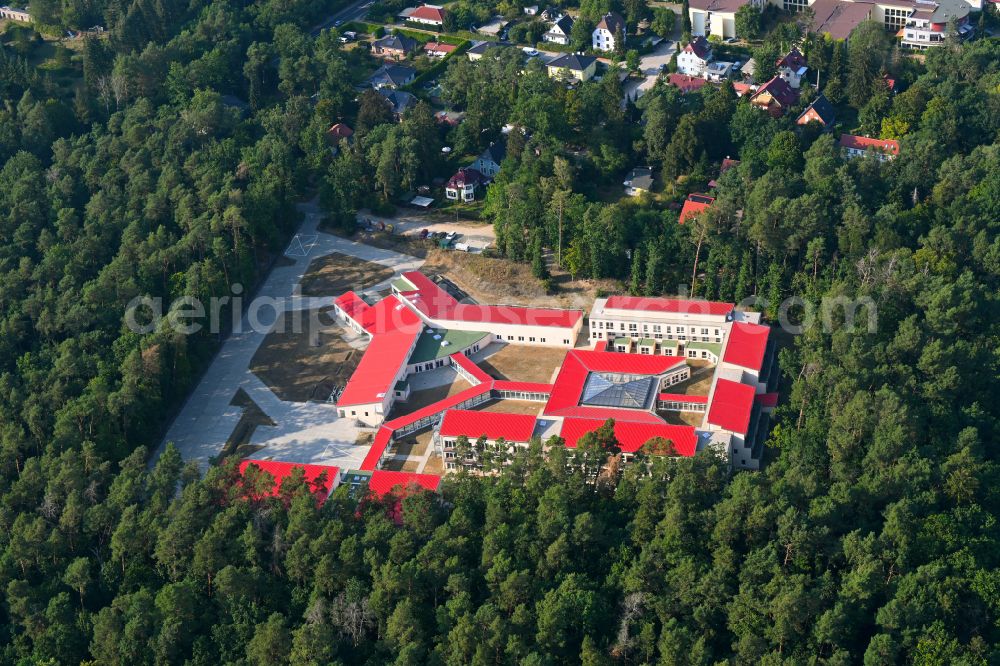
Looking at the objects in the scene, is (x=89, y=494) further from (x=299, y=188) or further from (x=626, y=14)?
(x=626, y=14)

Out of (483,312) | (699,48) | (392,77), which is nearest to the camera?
(483,312)

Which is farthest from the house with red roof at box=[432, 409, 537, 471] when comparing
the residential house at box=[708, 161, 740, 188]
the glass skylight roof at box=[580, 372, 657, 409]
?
the residential house at box=[708, 161, 740, 188]

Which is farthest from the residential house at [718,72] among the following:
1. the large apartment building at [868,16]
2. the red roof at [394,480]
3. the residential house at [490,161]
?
the red roof at [394,480]

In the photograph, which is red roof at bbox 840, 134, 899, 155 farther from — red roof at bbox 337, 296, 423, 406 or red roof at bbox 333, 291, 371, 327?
red roof at bbox 333, 291, 371, 327

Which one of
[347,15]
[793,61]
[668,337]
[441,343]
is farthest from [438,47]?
[668,337]

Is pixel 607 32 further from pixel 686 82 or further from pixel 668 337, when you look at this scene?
pixel 668 337

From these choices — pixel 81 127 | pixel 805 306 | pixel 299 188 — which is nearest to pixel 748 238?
pixel 805 306
